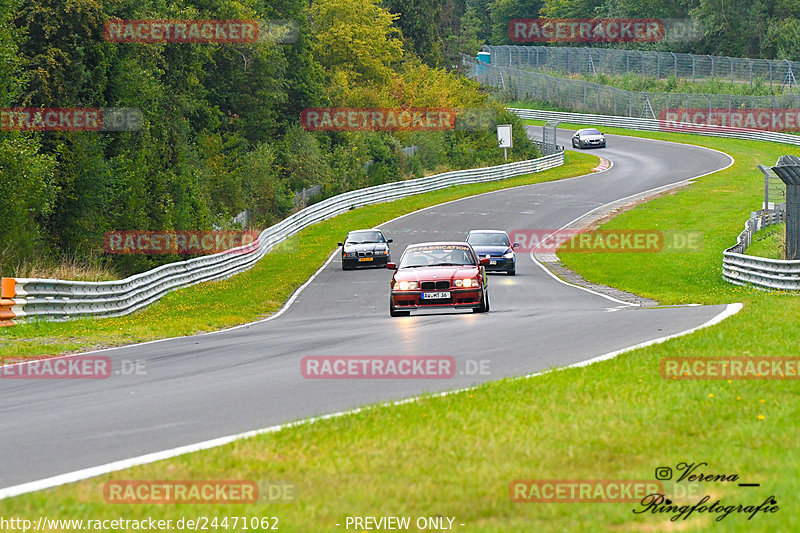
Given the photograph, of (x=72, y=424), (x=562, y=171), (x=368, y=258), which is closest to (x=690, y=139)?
(x=562, y=171)

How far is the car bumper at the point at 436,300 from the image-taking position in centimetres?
1970

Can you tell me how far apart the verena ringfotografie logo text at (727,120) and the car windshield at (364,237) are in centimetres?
5401

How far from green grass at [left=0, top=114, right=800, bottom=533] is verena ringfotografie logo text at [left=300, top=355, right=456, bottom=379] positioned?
1.59 meters

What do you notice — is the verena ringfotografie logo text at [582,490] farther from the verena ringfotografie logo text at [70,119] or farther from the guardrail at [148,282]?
the verena ringfotografie logo text at [70,119]

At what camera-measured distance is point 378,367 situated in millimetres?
12305

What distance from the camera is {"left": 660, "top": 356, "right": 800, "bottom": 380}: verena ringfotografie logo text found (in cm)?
1027

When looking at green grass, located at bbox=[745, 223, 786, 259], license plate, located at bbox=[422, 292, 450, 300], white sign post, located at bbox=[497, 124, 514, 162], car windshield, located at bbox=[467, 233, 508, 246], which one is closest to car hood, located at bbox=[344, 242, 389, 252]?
car windshield, located at bbox=[467, 233, 508, 246]

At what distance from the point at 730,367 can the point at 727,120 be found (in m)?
79.2

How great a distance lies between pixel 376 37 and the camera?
80250 mm

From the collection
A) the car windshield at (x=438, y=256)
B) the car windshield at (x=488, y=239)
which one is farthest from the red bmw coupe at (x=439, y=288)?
the car windshield at (x=488, y=239)

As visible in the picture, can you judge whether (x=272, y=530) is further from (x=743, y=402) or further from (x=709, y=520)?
(x=743, y=402)

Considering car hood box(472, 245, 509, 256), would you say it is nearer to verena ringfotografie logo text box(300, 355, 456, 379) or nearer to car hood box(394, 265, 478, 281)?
car hood box(394, 265, 478, 281)

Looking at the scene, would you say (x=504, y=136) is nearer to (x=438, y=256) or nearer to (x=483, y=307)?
(x=438, y=256)

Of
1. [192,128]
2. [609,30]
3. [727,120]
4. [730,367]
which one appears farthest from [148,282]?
[609,30]
